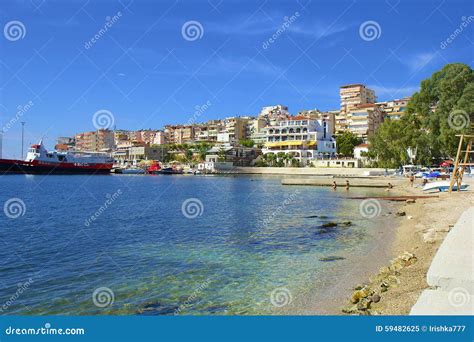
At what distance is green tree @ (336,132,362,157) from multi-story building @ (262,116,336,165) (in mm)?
4707

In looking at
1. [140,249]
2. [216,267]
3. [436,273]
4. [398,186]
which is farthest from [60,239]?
[398,186]

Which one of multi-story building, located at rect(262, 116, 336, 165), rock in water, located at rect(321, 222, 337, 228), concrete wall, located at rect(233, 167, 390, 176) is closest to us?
rock in water, located at rect(321, 222, 337, 228)

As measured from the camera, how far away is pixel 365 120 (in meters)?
122

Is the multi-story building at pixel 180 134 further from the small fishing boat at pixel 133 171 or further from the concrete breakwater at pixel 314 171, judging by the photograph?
the concrete breakwater at pixel 314 171

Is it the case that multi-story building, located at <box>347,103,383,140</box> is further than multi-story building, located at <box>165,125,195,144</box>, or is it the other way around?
multi-story building, located at <box>165,125,195,144</box>

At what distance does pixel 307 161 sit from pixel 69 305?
340ft

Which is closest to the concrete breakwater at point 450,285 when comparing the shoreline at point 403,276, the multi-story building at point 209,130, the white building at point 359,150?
the shoreline at point 403,276

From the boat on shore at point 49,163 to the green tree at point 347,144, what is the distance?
2617 inches

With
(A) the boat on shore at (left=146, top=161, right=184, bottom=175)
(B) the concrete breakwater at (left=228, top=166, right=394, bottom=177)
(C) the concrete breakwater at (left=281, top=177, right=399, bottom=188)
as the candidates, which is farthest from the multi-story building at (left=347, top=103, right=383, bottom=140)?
(C) the concrete breakwater at (left=281, top=177, right=399, bottom=188)

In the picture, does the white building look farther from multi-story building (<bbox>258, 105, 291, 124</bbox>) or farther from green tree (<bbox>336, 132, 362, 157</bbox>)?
multi-story building (<bbox>258, 105, 291, 124</bbox>)

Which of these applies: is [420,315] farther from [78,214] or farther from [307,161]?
[307,161]

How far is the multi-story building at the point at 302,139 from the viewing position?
113 m

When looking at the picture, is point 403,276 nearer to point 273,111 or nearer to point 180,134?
point 273,111

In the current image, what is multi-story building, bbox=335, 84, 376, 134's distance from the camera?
14175 cm
